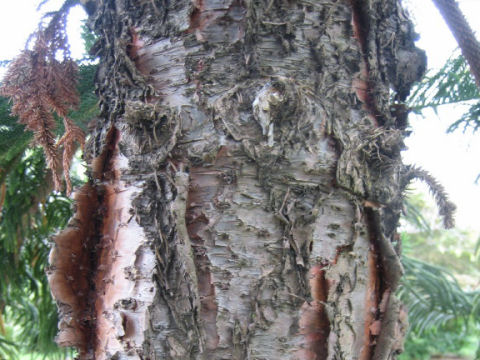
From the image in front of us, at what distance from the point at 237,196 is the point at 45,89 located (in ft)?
1.32

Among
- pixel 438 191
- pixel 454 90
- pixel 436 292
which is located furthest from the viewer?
pixel 436 292

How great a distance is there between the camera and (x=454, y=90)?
1606mm

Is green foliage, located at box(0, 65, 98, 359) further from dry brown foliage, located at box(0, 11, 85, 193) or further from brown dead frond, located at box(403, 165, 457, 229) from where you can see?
brown dead frond, located at box(403, 165, 457, 229)

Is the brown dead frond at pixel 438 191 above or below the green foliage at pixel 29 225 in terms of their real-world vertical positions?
below

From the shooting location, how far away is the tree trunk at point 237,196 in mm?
646

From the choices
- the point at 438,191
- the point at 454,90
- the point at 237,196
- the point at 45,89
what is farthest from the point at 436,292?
the point at 45,89

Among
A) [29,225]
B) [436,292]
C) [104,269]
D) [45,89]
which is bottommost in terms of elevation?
[104,269]

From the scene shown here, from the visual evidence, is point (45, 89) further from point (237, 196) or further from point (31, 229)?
point (31, 229)

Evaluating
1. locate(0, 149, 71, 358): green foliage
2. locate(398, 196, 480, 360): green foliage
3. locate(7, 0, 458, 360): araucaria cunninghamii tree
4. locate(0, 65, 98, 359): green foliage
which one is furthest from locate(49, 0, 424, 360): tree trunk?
locate(0, 149, 71, 358): green foliage

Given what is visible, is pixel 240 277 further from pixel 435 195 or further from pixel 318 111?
pixel 435 195

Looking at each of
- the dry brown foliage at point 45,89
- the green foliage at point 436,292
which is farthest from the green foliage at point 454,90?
the dry brown foliage at point 45,89

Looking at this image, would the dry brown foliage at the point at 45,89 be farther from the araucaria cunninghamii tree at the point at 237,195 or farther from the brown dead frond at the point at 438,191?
the brown dead frond at the point at 438,191

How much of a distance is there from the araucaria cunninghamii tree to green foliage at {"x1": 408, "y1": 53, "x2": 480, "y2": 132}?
92cm

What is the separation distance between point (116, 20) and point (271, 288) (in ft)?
1.68
